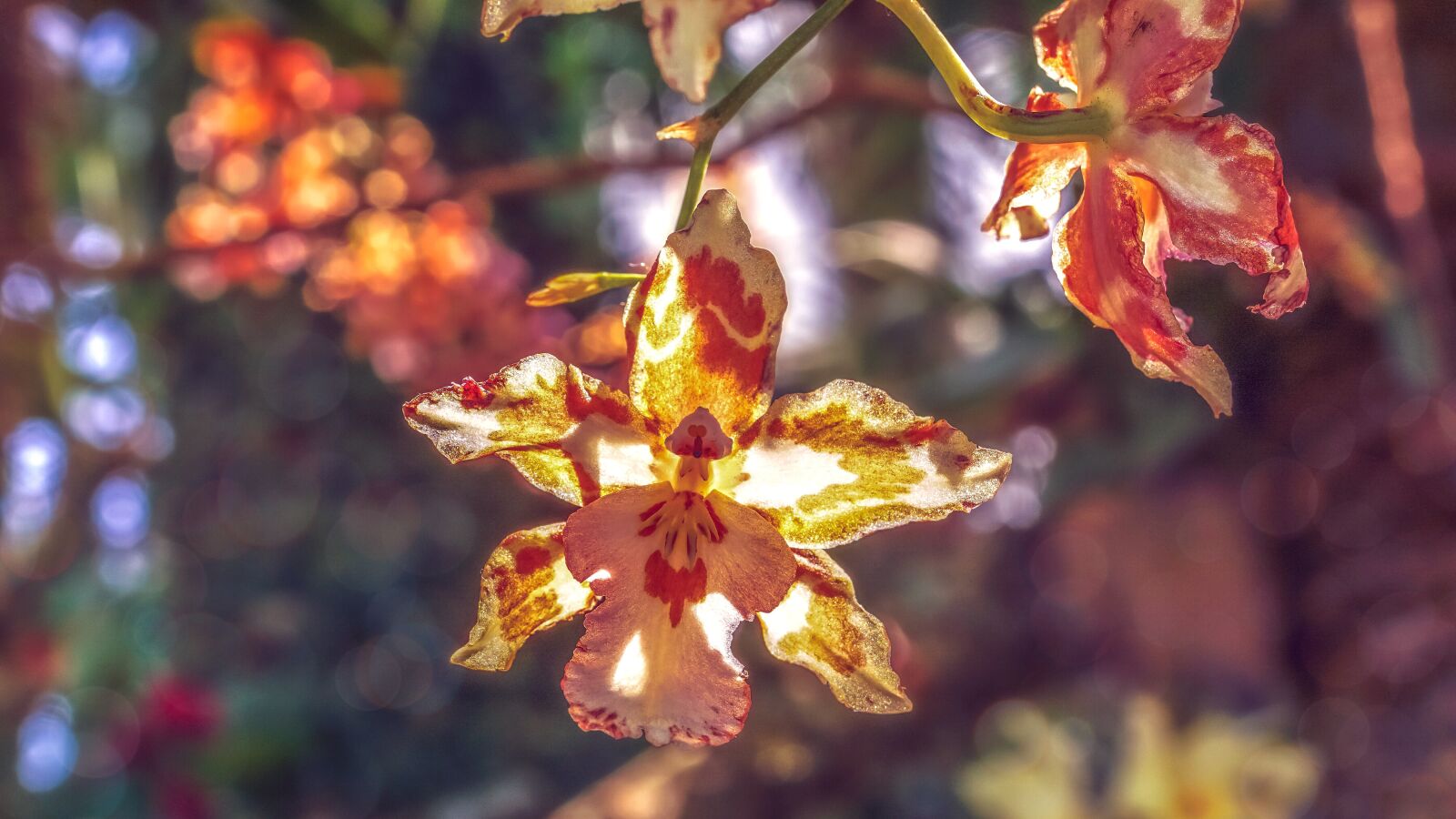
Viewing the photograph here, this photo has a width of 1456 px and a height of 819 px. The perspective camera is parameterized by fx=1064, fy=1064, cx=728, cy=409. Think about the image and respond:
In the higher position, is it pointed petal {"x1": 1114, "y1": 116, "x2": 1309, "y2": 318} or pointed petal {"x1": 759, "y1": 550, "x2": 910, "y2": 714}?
pointed petal {"x1": 1114, "y1": 116, "x2": 1309, "y2": 318}

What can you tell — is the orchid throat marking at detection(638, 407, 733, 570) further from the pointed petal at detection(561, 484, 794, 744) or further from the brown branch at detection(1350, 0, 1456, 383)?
the brown branch at detection(1350, 0, 1456, 383)

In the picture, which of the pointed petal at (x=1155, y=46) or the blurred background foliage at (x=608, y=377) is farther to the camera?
the blurred background foliage at (x=608, y=377)

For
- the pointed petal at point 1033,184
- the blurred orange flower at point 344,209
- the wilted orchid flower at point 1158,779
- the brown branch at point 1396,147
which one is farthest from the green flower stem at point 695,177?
the wilted orchid flower at point 1158,779

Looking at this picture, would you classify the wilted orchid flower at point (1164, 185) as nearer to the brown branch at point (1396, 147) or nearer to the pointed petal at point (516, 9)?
the pointed petal at point (516, 9)

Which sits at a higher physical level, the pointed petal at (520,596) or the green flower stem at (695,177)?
the green flower stem at (695,177)

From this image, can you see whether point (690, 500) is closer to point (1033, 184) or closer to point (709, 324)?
point (709, 324)

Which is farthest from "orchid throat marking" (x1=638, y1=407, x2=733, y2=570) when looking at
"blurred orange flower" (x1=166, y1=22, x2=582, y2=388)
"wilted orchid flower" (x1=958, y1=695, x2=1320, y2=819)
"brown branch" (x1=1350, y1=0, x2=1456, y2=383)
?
"wilted orchid flower" (x1=958, y1=695, x2=1320, y2=819)

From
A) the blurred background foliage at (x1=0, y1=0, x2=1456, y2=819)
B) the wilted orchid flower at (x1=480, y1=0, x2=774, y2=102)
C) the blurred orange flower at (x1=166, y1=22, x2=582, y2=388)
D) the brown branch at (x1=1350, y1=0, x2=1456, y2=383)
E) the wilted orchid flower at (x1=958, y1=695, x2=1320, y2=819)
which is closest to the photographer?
the wilted orchid flower at (x1=480, y1=0, x2=774, y2=102)

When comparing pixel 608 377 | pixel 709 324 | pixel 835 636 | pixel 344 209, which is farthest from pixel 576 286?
pixel 344 209
